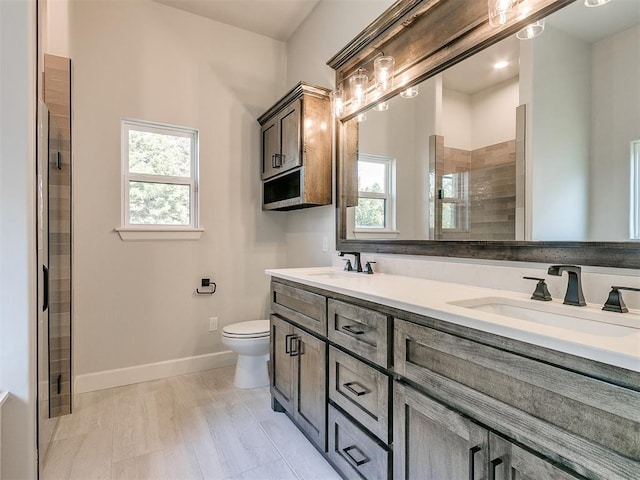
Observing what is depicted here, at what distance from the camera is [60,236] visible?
2123mm

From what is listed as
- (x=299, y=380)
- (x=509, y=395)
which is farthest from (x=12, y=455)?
(x=509, y=395)

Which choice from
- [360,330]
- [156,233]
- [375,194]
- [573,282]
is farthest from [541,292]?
[156,233]

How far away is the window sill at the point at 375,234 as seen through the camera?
208 centimetres

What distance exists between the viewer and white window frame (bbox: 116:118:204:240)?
266 cm

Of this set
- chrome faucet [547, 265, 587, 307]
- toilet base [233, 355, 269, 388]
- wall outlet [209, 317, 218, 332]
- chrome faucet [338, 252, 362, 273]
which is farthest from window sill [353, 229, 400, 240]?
wall outlet [209, 317, 218, 332]

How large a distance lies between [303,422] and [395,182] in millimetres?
1430

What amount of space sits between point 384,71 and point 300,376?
1801 mm

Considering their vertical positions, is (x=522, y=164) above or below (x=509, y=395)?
above

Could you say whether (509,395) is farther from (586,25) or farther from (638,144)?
(586,25)

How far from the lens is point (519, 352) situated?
850 millimetres

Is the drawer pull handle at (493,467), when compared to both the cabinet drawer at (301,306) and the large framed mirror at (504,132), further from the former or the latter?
the cabinet drawer at (301,306)

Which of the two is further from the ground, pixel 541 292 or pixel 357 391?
pixel 541 292

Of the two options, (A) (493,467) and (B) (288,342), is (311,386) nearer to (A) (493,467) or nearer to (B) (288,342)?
(B) (288,342)

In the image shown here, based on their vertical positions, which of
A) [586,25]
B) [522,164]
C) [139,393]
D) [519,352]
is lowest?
[139,393]
